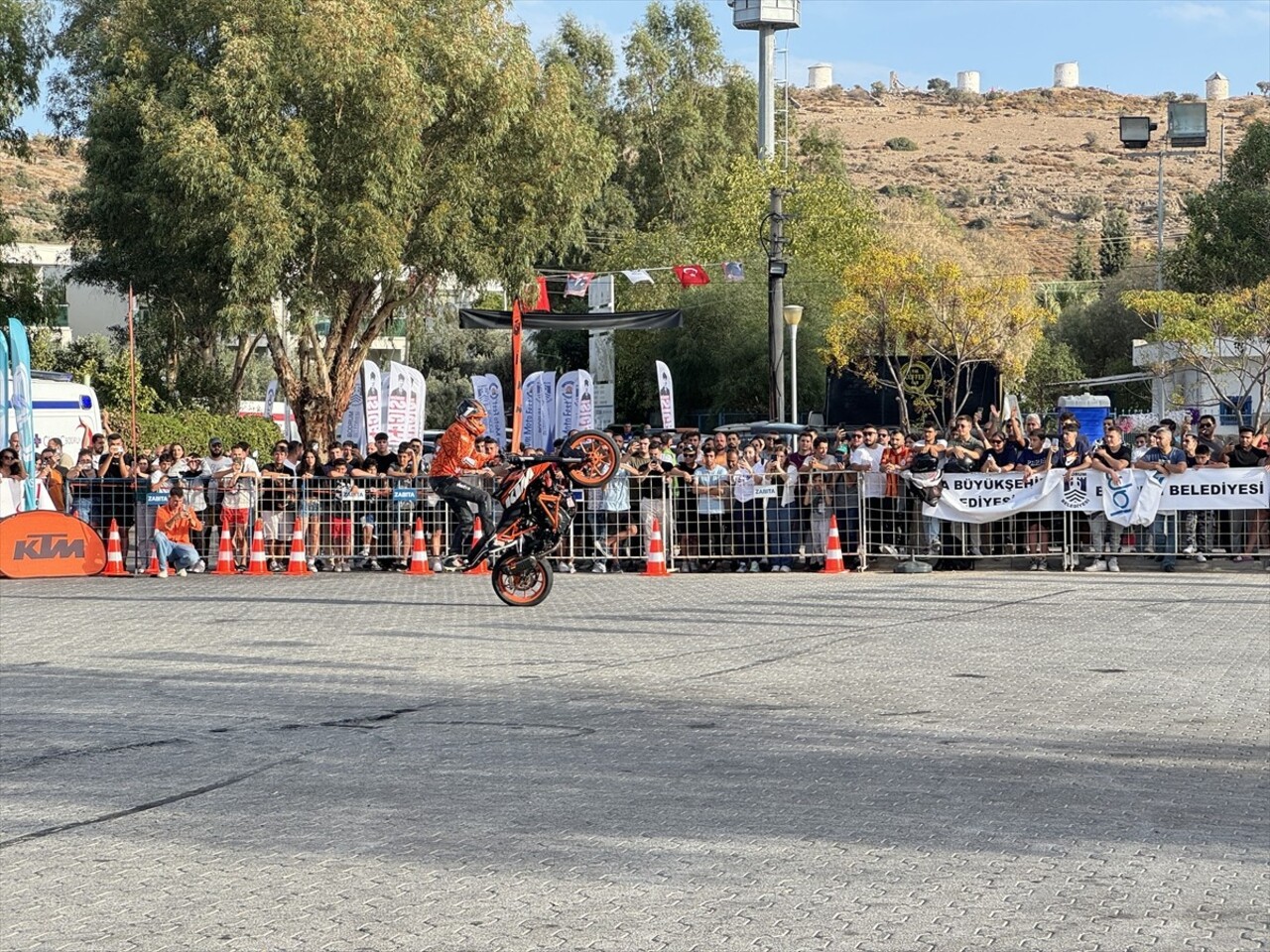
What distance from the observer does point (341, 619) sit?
15.2 metres

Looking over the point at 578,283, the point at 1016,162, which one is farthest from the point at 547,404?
the point at 1016,162

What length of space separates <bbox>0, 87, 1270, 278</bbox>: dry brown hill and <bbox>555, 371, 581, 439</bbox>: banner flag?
6279cm

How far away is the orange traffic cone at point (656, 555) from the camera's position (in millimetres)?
20578

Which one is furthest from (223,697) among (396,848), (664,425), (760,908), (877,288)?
(877,288)

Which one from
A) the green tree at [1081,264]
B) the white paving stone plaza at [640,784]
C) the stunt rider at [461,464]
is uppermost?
the green tree at [1081,264]

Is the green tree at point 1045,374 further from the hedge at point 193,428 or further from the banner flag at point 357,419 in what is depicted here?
the banner flag at point 357,419

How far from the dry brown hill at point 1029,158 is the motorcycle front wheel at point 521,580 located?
87.9 m

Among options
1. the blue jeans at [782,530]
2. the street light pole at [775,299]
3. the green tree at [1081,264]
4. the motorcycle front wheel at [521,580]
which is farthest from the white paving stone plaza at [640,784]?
the green tree at [1081,264]

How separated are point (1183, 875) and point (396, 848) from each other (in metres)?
2.89

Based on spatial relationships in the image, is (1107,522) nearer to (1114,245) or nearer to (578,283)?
(578,283)

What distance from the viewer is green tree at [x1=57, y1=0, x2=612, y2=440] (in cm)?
3438

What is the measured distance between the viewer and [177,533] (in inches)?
827

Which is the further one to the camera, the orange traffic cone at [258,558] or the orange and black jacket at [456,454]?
the orange traffic cone at [258,558]

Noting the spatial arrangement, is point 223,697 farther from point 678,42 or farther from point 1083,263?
point 1083,263
